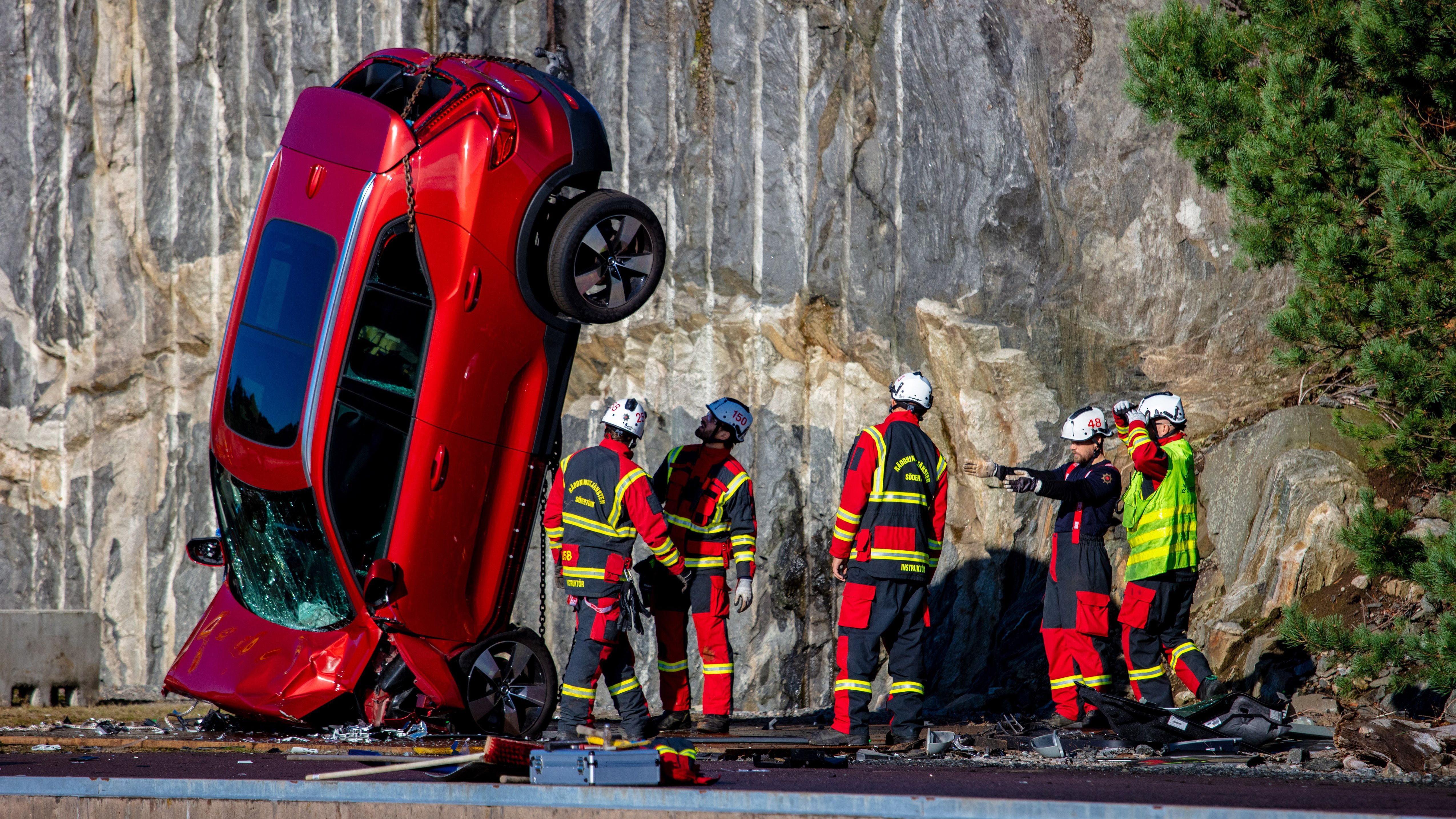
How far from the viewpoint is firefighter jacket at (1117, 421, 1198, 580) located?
6.89m

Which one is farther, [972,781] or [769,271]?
[769,271]

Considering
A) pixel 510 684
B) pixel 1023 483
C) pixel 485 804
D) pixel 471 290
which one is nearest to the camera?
pixel 485 804

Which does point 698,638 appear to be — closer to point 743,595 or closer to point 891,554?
point 743,595

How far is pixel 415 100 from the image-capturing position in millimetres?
6305

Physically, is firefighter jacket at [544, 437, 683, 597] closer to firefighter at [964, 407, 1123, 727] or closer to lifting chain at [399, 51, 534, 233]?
lifting chain at [399, 51, 534, 233]

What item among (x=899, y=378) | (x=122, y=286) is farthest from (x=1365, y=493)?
(x=122, y=286)

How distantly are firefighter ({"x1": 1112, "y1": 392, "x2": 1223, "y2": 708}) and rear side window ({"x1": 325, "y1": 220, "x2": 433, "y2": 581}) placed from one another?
3.84 metres

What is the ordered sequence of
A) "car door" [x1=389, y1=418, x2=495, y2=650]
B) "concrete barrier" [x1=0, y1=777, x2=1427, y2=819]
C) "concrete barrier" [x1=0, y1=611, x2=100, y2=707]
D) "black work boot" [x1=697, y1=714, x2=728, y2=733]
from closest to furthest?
"concrete barrier" [x1=0, y1=777, x2=1427, y2=819]
"car door" [x1=389, y1=418, x2=495, y2=650]
"black work boot" [x1=697, y1=714, x2=728, y2=733]
"concrete barrier" [x1=0, y1=611, x2=100, y2=707]

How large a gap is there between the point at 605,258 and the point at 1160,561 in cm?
338

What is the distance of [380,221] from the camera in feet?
20.0

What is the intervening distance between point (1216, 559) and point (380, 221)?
5.67 meters

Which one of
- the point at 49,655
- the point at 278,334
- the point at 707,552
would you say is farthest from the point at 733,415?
the point at 49,655

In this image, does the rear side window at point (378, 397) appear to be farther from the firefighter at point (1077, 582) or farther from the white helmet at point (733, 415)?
the firefighter at point (1077, 582)

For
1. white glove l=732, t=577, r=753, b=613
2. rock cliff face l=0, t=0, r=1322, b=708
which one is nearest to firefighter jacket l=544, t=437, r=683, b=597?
white glove l=732, t=577, r=753, b=613
